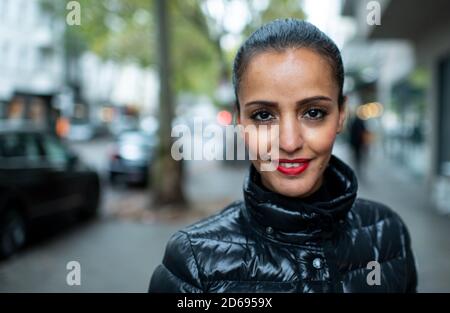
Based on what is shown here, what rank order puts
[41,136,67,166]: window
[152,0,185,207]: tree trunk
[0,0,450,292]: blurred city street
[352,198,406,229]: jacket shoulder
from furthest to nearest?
1. [152,0,185,207]: tree trunk
2. [41,136,67,166]: window
3. [0,0,450,292]: blurred city street
4. [352,198,406,229]: jacket shoulder

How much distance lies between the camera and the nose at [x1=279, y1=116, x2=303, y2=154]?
1.31 metres

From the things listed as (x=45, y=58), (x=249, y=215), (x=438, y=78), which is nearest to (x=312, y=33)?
(x=249, y=215)

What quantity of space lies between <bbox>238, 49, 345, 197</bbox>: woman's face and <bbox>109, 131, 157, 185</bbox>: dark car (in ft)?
43.6

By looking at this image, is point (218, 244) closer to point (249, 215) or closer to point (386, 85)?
point (249, 215)

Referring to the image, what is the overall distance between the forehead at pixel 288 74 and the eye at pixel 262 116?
1.7 inches

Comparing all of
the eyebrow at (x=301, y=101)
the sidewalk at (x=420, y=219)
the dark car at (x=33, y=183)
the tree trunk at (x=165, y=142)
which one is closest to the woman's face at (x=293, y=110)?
the eyebrow at (x=301, y=101)

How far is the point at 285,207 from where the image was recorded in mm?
1395

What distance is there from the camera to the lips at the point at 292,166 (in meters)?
1.35

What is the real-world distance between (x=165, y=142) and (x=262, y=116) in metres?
9.11

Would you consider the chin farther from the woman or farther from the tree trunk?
the tree trunk

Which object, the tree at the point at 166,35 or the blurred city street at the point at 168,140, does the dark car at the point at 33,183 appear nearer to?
the blurred city street at the point at 168,140

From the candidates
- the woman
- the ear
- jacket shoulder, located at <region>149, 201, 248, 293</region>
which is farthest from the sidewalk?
jacket shoulder, located at <region>149, 201, 248, 293</region>

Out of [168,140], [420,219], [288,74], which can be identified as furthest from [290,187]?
[168,140]

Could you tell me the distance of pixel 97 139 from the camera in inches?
1556
